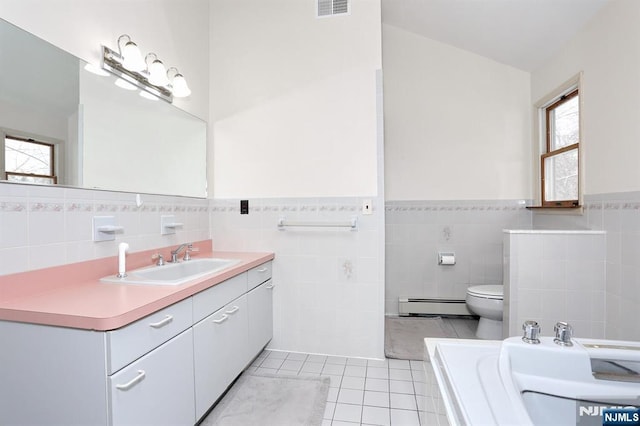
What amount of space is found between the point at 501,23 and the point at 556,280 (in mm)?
2046

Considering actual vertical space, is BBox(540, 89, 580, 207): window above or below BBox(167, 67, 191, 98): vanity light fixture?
below

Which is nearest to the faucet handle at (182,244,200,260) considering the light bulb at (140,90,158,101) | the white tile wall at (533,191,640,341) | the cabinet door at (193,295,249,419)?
the cabinet door at (193,295,249,419)

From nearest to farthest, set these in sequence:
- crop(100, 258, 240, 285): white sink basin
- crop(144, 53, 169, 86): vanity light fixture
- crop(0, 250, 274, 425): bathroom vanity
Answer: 1. crop(0, 250, 274, 425): bathroom vanity
2. crop(100, 258, 240, 285): white sink basin
3. crop(144, 53, 169, 86): vanity light fixture

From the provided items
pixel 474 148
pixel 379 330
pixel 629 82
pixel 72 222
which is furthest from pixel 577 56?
pixel 72 222

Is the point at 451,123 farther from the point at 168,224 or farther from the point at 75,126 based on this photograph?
the point at 75,126

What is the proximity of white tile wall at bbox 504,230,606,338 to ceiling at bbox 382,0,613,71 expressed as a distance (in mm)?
1520

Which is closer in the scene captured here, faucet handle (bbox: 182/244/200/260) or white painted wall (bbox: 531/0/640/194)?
white painted wall (bbox: 531/0/640/194)

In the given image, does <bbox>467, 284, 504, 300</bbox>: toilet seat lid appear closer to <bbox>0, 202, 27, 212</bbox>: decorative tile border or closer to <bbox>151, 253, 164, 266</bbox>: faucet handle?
<bbox>151, 253, 164, 266</bbox>: faucet handle

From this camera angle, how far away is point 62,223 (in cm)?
137

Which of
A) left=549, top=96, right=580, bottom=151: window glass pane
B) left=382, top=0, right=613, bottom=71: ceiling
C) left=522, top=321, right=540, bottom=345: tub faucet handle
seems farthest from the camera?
left=549, top=96, right=580, bottom=151: window glass pane

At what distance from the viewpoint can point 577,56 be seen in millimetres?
2271

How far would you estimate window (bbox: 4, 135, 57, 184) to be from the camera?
120 cm

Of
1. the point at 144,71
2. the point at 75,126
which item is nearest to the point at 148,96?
the point at 144,71

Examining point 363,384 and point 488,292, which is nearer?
point 363,384
